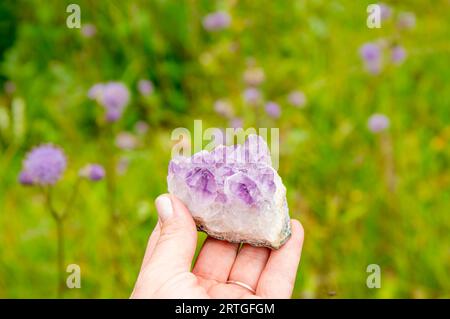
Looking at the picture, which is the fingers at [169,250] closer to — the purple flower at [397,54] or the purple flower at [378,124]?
the purple flower at [378,124]

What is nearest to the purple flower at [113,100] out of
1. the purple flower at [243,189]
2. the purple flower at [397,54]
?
the purple flower at [243,189]

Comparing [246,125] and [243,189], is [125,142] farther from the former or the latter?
[243,189]

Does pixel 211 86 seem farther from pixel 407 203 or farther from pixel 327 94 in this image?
pixel 407 203

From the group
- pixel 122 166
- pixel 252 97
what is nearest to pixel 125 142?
pixel 122 166

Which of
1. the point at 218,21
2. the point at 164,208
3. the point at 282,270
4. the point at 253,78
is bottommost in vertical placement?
the point at 282,270

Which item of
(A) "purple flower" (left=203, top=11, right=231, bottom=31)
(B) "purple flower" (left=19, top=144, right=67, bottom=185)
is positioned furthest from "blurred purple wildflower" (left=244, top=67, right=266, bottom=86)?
(B) "purple flower" (left=19, top=144, right=67, bottom=185)
